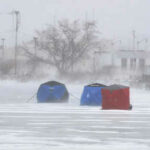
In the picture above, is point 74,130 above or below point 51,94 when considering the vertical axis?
above

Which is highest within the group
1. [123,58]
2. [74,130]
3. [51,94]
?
[123,58]

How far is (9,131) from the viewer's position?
12.7 meters

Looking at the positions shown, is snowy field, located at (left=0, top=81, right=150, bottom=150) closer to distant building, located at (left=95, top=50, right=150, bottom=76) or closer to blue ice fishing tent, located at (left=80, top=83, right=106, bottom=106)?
blue ice fishing tent, located at (left=80, top=83, right=106, bottom=106)

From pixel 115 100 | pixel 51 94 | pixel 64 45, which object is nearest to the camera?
pixel 115 100

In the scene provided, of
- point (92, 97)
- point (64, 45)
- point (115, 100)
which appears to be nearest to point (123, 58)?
point (64, 45)

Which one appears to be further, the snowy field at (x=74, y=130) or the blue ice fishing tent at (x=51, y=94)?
the blue ice fishing tent at (x=51, y=94)

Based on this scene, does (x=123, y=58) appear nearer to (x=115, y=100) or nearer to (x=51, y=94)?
(x=51, y=94)

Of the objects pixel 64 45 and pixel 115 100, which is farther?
pixel 64 45

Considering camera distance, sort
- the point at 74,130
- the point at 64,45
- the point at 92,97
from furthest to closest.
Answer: the point at 64,45
the point at 92,97
the point at 74,130

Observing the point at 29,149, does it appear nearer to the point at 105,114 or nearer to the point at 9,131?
the point at 9,131

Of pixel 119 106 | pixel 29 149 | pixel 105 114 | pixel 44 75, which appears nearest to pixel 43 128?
pixel 29 149

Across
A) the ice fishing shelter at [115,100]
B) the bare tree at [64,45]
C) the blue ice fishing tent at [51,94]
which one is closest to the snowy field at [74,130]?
the ice fishing shelter at [115,100]

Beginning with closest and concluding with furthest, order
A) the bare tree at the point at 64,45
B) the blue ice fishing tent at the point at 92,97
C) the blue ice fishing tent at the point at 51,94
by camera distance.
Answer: the blue ice fishing tent at the point at 92,97 < the blue ice fishing tent at the point at 51,94 < the bare tree at the point at 64,45

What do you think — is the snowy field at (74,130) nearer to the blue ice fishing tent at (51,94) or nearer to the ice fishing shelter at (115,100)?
the ice fishing shelter at (115,100)
